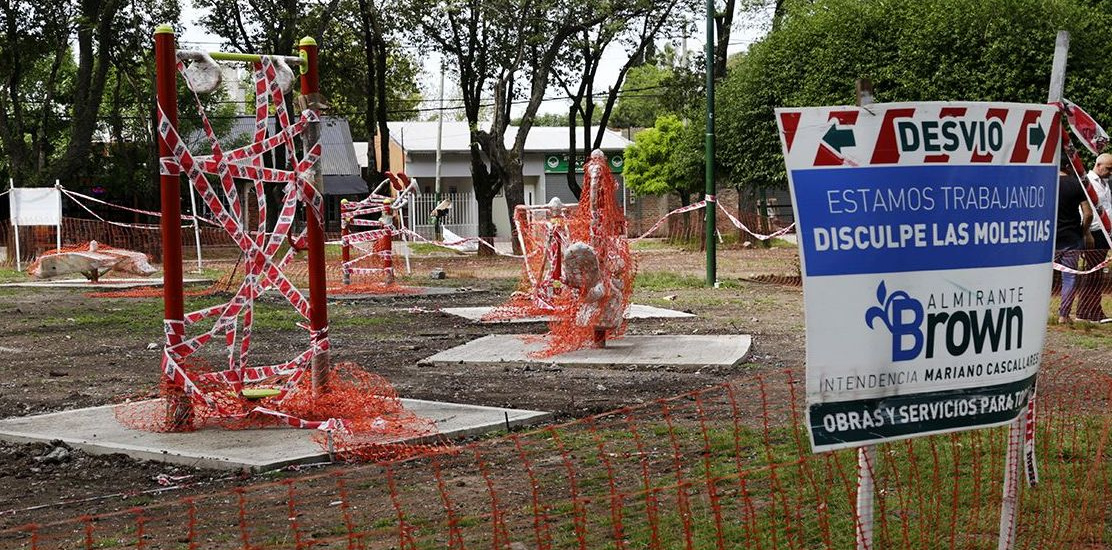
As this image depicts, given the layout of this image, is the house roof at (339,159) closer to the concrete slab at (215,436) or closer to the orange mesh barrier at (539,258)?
the orange mesh barrier at (539,258)

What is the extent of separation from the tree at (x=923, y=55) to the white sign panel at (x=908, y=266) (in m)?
16.5

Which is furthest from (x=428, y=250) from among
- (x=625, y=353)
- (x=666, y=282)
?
(x=625, y=353)

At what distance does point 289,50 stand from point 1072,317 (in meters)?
28.1

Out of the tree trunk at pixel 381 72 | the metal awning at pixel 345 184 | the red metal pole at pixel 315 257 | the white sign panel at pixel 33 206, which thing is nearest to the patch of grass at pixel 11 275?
the white sign panel at pixel 33 206

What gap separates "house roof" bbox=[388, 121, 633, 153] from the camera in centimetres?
6191

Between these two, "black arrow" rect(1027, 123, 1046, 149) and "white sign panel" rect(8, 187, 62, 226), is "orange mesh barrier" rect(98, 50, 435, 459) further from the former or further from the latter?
"white sign panel" rect(8, 187, 62, 226)

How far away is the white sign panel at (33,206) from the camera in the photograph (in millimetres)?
27203

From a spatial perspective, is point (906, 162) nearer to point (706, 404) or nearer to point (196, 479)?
point (196, 479)

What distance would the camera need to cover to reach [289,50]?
38250 mm

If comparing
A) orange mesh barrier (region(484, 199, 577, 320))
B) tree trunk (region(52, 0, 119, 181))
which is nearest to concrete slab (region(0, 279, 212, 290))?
orange mesh barrier (region(484, 199, 577, 320))

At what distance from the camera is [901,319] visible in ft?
12.7

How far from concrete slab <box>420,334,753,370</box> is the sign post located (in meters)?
6.94

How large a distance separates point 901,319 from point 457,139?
60.7 metres

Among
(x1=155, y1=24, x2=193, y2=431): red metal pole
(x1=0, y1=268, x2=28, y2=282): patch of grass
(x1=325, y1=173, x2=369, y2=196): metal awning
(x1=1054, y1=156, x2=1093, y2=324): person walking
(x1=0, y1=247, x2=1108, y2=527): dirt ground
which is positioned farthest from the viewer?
(x1=325, y1=173, x2=369, y2=196): metal awning
